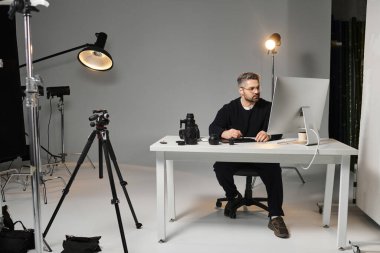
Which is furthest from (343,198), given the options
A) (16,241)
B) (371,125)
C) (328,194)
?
(16,241)

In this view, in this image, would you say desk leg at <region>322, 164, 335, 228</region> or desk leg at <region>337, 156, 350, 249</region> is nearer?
desk leg at <region>337, 156, 350, 249</region>

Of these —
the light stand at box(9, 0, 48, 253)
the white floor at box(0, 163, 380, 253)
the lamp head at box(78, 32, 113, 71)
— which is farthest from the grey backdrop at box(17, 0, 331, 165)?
the light stand at box(9, 0, 48, 253)

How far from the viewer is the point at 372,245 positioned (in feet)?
7.02

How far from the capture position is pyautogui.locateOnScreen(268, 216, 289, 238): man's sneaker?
89.8 inches

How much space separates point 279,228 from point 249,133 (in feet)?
2.59

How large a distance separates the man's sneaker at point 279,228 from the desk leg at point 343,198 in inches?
13.2

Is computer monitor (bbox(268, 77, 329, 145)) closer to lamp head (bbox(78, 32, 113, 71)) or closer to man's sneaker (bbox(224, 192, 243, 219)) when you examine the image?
man's sneaker (bbox(224, 192, 243, 219))

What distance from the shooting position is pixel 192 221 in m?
2.60

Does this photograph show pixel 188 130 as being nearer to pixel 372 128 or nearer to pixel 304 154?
pixel 304 154

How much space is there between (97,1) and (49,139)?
210 cm

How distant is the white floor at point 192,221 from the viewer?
2.19 m

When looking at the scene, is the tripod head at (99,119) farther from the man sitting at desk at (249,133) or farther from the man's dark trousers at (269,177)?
the man's dark trousers at (269,177)

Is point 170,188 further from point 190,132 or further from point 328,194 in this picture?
point 328,194

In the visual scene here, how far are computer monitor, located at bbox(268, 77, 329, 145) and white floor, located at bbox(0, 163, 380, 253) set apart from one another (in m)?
0.71
